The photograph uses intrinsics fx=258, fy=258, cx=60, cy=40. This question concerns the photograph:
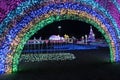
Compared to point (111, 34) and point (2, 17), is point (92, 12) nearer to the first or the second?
point (111, 34)

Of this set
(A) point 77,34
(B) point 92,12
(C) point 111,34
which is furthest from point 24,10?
(A) point 77,34

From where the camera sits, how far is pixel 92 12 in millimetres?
12016

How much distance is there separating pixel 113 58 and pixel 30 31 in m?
4.89

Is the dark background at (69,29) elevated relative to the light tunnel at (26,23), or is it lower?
elevated

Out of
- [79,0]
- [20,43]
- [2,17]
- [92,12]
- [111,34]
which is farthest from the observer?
[111,34]

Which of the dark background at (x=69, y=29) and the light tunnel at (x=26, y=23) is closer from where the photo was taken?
the light tunnel at (x=26, y=23)

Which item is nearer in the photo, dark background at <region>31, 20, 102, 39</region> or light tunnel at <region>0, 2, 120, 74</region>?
light tunnel at <region>0, 2, 120, 74</region>

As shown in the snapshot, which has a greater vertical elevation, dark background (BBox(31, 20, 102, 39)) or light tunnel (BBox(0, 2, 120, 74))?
dark background (BBox(31, 20, 102, 39))

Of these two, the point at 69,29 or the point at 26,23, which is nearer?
the point at 26,23

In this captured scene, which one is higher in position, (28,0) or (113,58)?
(28,0)

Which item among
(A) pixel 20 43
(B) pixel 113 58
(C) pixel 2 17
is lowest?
(B) pixel 113 58

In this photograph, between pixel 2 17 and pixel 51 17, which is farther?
pixel 51 17

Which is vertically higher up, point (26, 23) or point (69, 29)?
point (69, 29)

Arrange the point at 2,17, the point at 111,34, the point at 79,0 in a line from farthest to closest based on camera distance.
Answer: the point at 111,34, the point at 79,0, the point at 2,17
